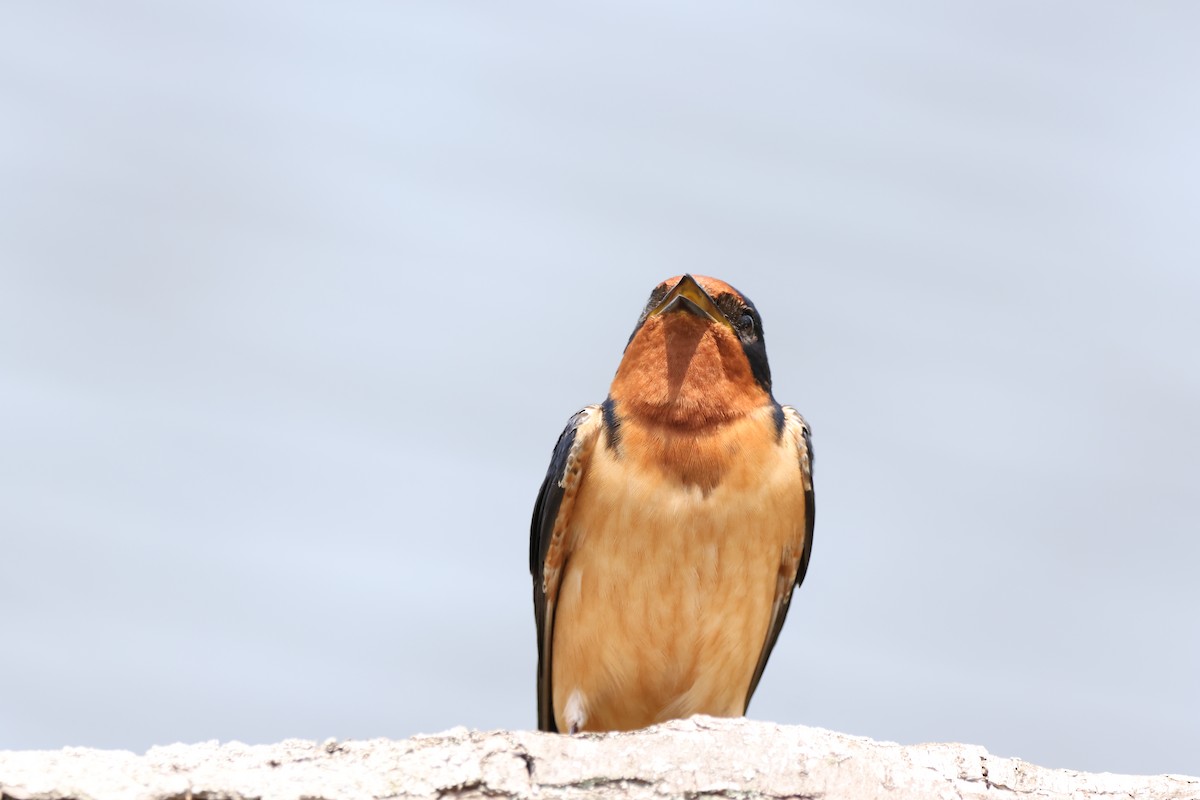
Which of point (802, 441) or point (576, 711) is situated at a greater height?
point (802, 441)

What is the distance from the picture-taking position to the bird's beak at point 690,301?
5.36 metres

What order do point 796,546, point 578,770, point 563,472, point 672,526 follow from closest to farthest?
point 578,770
point 672,526
point 563,472
point 796,546

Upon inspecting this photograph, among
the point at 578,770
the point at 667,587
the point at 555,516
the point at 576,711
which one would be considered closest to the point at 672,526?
the point at 667,587

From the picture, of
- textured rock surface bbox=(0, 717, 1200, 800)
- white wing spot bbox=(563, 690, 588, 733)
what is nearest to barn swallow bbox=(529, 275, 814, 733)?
white wing spot bbox=(563, 690, 588, 733)

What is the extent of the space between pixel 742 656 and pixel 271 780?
2286 mm

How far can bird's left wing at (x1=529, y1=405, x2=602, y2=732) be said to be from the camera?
17.4 feet

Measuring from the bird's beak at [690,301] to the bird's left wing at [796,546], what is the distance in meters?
0.55

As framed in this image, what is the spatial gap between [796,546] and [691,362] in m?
0.87

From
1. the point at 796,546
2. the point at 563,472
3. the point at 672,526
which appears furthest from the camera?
the point at 796,546

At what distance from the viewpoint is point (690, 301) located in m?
5.37

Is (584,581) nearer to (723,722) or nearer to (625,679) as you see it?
(625,679)

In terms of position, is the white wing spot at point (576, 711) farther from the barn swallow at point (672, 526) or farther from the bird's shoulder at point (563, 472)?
the bird's shoulder at point (563, 472)

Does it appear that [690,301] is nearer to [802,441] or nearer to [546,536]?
[802,441]

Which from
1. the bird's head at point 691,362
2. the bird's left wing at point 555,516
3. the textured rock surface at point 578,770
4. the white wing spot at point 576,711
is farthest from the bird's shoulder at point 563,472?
the textured rock surface at point 578,770
